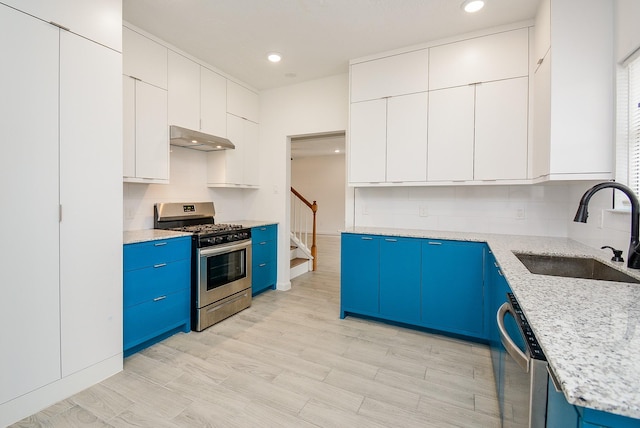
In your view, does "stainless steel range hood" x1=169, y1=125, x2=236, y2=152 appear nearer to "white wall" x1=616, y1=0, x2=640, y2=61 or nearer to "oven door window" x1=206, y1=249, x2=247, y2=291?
"oven door window" x1=206, y1=249, x2=247, y2=291

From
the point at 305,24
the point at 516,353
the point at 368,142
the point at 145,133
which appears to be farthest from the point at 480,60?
the point at 145,133

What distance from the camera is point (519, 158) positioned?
2.65 metres

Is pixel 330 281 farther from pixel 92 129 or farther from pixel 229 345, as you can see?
pixel 92 129

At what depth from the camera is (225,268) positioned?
3.17 metres

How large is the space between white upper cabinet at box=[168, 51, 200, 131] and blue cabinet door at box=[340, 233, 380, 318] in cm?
209

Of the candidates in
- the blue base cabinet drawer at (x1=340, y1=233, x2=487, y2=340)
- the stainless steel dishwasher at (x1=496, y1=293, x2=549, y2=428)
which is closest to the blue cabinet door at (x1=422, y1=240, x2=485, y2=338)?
the blue base cabinet drawer at (x1=340, y1=233, x2=487, y2=340)

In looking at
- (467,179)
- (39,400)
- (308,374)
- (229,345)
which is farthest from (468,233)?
(39,400)

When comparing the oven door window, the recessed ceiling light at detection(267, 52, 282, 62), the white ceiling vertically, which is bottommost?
the oven door window

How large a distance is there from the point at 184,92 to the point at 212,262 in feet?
5.98

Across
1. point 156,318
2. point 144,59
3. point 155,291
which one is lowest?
point 156,318

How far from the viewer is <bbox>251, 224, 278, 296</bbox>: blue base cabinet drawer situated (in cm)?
378

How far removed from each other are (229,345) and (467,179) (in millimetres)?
2659

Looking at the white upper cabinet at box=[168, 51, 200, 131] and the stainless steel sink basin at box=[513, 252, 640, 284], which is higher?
the white upper cabinet at box=[168, 51, 200, 131]

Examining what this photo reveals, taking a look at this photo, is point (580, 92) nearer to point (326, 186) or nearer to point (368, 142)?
Result: point (368, 142)
